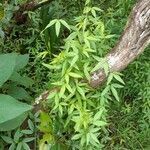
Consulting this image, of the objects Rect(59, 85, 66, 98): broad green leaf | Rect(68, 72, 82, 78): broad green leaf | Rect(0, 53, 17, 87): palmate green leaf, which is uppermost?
Rect(0, 53, 17, 87): palmate green leaf

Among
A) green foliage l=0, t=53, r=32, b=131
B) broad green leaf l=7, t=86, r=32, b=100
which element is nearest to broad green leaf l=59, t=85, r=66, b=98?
green foliage l=0, t=53, r=32, b=131

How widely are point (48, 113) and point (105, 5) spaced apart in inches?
52.8

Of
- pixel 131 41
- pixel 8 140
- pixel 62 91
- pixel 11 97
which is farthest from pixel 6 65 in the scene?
pixel 131 41

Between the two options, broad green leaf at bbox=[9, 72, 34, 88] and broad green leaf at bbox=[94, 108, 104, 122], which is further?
broad green leaf at bbox=[9, 72, 34, 88]

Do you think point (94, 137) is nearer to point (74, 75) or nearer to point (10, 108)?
point (74, 75)

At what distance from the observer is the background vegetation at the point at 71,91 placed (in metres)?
2.04

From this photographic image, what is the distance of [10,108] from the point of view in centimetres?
185

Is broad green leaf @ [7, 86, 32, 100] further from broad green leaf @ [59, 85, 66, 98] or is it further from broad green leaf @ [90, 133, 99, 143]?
broad green leaf @ [90, 133, 99, 143]

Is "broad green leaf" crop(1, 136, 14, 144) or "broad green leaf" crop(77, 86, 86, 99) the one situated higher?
"broad green leaf" crop(77, 86, 86, 99)

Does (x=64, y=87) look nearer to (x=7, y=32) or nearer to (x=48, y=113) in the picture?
(x=48, y=113)

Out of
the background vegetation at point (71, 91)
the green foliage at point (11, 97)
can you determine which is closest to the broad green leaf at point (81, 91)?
the background vegetation at point (71, 91)

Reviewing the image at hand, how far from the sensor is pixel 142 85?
104 inches

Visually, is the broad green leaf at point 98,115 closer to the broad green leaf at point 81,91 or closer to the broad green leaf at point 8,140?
the broad green leaf at point 81,91

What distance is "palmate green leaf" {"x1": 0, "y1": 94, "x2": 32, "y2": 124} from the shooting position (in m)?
1.82
